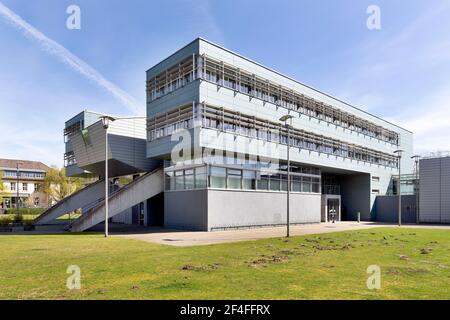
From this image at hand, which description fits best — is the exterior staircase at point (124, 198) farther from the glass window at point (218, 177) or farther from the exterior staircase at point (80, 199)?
the exterior staircase at point (80, 199)

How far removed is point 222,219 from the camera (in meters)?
29.1

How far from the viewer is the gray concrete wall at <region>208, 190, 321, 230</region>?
2877cm

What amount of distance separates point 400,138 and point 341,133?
829 inches

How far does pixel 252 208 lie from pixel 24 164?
315ft

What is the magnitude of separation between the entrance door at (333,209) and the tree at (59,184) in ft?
183

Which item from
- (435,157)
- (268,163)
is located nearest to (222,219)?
(268,163)

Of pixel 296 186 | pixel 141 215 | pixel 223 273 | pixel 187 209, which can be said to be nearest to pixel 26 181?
pixel 141 215

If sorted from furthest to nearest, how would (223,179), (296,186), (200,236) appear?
(296,186) → (223,179) → (200,236)

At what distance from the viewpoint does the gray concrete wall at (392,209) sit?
157ft

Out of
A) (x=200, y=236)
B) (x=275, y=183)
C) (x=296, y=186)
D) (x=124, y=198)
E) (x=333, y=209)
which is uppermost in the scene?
(x=275, y=183)

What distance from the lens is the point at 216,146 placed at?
28.4 meters

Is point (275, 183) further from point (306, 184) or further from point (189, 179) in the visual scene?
point (189, 179)
